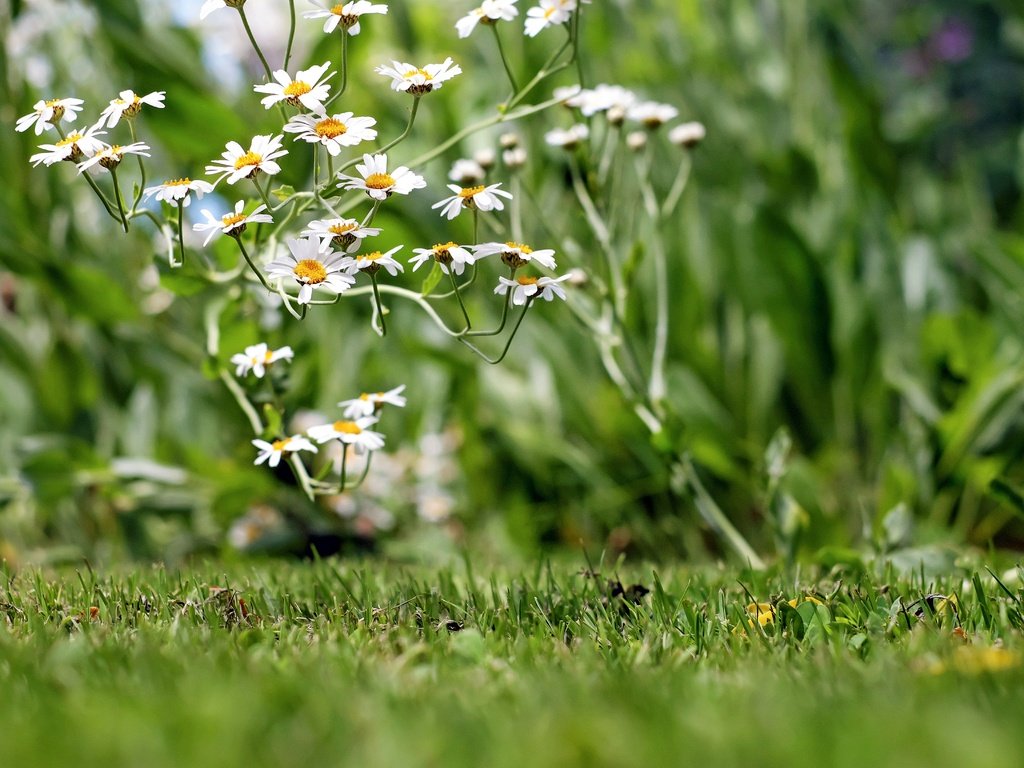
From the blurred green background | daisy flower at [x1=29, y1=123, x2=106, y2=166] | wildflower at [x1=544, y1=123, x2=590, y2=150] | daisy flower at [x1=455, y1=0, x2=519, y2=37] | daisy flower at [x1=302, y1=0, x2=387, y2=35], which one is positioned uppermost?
daisy flower at [x1=302, y1=0, x2=387, y2=35]

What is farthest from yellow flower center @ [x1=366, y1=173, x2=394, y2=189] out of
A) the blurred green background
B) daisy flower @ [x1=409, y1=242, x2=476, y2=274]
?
the blurred green background

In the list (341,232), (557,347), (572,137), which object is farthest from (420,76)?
(557,347)

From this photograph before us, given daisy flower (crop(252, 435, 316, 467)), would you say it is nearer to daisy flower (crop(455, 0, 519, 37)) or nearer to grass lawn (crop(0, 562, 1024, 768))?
grass lawn (crop(0, 562, 1024, 768))

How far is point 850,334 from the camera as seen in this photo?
297 cm

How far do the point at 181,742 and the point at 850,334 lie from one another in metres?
2.42

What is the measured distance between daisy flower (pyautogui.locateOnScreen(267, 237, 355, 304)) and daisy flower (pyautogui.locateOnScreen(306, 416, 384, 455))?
0.72 ft

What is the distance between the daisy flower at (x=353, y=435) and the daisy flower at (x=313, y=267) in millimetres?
220

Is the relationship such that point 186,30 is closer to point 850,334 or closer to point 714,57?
point 714,57

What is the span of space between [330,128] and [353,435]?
1.50ft

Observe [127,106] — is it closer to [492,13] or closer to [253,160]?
[253,160]

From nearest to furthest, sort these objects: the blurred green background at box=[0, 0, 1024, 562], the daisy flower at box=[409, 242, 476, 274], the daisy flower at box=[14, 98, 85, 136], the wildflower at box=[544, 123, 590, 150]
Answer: the daisy flower at box=[409, 242, 476, 274] < the daisy flower at box=[14, 98, 85, 136] < the wildflower at box=[544, 123, 590, 150] < the blurred green background at box=[0, 0, 1024, 562]

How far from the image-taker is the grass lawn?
893 mm

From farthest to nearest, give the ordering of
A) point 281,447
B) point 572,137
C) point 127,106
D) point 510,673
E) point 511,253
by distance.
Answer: point 572,137, point 281,447, point 127,106, point 511,253, point 510,673

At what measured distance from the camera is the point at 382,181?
1.61 m
